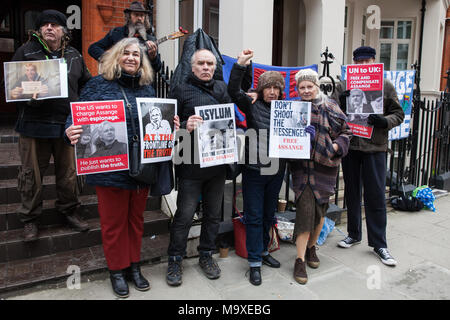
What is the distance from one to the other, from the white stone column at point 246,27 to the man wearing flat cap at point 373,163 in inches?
80.7

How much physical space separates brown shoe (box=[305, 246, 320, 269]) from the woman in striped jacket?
0.20m

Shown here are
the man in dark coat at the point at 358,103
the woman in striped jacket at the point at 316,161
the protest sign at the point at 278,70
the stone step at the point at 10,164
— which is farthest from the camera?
the protest sign at the point at 278,70

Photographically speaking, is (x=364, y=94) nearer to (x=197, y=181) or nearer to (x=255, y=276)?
(x=197, y=181)

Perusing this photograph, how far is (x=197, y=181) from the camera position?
308cm

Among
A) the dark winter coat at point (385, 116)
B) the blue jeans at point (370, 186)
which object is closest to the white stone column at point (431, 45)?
the dark winter coat at point (385, 116)

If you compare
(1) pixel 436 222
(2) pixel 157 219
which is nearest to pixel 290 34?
(1) pixel 436 222

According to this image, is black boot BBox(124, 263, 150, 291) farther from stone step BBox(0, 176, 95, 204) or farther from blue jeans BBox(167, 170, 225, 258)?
stone step BBox(0, 176, 95, 204)

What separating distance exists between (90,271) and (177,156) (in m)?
1.30

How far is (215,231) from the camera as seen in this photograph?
330cm

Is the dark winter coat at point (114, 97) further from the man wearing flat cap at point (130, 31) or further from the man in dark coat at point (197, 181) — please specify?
the man wearing flat cap at point (130, 31)

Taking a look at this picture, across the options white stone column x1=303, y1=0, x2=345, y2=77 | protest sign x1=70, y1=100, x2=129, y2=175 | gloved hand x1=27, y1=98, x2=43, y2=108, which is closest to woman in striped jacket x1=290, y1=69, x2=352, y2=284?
protest sign x1=70, y1=100, x2=129, y2=175

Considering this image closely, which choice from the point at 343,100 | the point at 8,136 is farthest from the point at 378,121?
the point at 8,136

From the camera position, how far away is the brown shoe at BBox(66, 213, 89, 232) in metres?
3.48

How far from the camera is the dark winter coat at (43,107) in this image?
3150 millimetres
